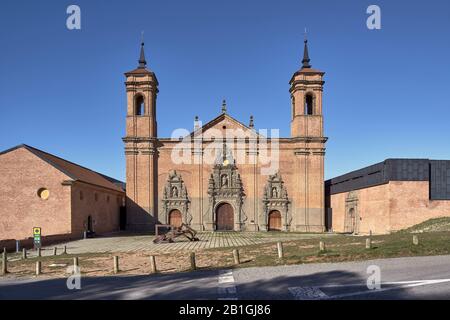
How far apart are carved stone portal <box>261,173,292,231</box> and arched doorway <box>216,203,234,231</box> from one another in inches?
124

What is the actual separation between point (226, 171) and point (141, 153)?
8.49m

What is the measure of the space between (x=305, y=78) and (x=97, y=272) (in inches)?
1166

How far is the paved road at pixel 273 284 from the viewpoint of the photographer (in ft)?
26.0

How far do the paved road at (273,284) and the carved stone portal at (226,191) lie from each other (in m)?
24.5

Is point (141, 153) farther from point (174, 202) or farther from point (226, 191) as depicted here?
point (226, 191)

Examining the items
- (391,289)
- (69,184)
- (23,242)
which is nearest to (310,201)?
(69,184)

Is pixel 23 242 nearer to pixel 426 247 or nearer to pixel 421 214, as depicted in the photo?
pixel 426 247

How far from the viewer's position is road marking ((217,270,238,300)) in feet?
26.6

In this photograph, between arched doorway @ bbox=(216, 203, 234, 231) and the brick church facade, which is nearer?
the brick church facade

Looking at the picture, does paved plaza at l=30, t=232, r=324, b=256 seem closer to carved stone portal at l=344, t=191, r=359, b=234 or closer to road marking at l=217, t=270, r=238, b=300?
carved stone portal at l=344, t=191, r=359, b=234

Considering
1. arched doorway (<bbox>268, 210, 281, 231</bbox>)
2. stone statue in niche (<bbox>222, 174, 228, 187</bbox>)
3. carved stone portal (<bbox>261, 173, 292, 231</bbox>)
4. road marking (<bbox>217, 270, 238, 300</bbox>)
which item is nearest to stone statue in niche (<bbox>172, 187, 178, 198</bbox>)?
stone statue in niche (<bbox>222, 174, 228, 187</bbox>)

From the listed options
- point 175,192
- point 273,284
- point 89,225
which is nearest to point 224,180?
point 175,192

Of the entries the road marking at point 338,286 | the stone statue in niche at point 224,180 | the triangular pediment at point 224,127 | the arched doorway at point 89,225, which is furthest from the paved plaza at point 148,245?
the triangular pediment at point 224,127

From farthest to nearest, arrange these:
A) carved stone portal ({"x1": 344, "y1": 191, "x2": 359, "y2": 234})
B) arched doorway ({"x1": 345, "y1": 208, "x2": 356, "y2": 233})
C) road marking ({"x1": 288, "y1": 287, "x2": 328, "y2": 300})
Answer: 1. arched doorway ({"x1": 345, "y1": 208, "x2": 356, "y2": 233})
2. carved stone portal ({"x1": 344, "y1": 191, "x2": 359, "y2": 234})
3. road marking ({"x1": 288, "y1": 287, "x2": 328, "y2": 300})
